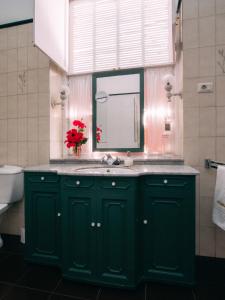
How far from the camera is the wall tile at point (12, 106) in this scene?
206 centimetres

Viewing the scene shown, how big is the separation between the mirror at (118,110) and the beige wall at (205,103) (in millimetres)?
478

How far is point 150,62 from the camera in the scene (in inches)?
75.9

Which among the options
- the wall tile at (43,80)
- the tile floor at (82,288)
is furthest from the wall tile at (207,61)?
the tile floor at (82,288)

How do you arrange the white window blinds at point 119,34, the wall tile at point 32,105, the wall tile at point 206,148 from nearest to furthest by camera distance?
the wall tile at point 206,148 < the white window blinds at point 119,34 < the wall tile at point 32,105

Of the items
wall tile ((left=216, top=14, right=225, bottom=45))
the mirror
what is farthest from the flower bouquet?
wall tile ((left=216, top=14, right=225, bottom=45))

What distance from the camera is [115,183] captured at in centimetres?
127

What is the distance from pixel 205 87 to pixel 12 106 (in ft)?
6.42

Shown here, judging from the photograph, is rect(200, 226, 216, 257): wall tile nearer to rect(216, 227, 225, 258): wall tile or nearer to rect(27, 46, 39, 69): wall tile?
rect(216, 227, 225, 258): wall tile

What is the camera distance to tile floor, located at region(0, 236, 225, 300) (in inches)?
48.3

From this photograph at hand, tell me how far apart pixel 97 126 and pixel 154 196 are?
1.03 metres

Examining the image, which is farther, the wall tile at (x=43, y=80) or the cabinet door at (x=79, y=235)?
the wall tile at (x=43, y=80)

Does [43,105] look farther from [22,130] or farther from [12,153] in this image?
[12,153]

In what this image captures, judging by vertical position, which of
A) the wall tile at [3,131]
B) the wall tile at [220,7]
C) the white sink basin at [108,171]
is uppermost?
the wall tile at [220,7]

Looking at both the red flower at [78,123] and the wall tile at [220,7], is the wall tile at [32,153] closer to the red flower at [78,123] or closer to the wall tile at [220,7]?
the red flower at [78,123]
